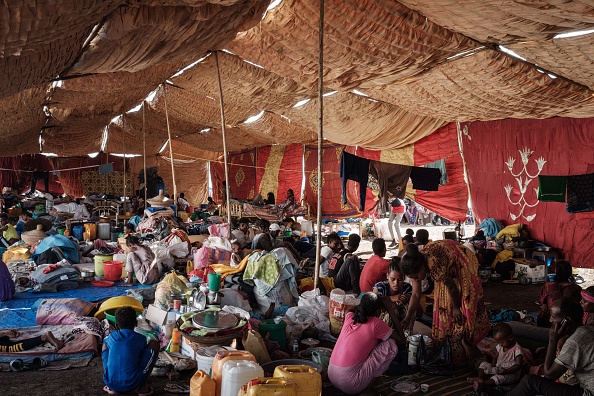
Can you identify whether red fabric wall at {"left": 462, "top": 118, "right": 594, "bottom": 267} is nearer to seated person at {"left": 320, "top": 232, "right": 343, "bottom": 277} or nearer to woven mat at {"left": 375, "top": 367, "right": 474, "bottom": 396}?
seated person at {"left": 320, "top": 232, "right": 343, "bottom": 277}

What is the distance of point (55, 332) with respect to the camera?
15.8 ft

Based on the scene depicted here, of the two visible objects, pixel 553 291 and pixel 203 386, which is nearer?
pixel 203 386

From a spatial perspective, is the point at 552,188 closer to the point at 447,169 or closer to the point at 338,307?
the point at 447,169

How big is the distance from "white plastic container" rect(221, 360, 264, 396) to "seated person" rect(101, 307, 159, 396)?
0.89 m

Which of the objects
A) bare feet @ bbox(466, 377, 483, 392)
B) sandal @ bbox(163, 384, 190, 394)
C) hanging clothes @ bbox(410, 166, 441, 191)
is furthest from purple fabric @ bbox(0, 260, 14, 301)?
hanging clothes @ bbox(410, 166, 441, 191)

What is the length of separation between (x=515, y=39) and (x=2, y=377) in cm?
569

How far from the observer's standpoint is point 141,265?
24.1ft

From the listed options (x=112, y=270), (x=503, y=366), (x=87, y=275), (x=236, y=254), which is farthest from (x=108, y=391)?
(x=87, y=275)

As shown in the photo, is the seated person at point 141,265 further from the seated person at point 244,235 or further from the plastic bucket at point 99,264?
the seated person at point 244,235

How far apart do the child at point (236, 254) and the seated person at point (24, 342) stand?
107 inches

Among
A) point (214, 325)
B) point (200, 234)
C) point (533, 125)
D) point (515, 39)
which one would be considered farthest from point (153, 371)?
point (533, 125)

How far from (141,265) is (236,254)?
148 centimetres

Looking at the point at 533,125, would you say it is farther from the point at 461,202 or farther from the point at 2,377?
the point at 2,377

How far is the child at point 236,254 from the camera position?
699 cm
